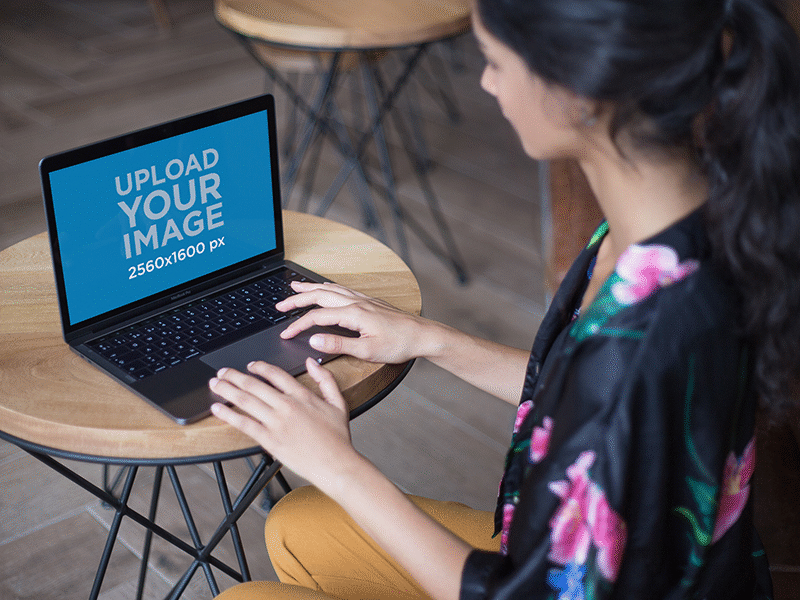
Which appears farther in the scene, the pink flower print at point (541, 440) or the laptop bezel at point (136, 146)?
the laptop bezel at point (136, 146)

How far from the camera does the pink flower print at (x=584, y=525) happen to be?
702 millimetres

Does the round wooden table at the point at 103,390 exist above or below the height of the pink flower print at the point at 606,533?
below

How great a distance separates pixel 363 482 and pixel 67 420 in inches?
12.5

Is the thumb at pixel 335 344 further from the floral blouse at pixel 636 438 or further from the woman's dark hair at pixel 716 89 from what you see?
the woman's dark hair at pixel 716 89

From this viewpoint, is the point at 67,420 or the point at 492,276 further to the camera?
the point at 492,276

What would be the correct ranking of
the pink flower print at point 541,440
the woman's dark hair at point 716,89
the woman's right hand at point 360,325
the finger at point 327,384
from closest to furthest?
the woman's dark hair at point 716,89
the pink flower print at point 541,440
the finger at point 327,384
the woman's right hand at point 360,325

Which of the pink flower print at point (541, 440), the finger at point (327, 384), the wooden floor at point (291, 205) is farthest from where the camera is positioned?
the wooden floor at point (291, 205)

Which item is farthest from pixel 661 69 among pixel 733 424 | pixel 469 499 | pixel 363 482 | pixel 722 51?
pixel 469 499

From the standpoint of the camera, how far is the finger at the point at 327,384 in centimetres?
88

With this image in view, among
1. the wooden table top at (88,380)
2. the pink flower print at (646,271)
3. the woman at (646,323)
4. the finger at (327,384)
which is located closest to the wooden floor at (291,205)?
the wooden table top at (88,380)

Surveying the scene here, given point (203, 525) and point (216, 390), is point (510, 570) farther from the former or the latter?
point (203, 525)

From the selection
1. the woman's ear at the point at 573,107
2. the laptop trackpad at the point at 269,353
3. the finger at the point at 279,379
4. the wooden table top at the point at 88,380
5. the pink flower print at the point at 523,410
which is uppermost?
the woman's ear at the point at 573,107

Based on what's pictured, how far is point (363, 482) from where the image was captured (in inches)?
31.6

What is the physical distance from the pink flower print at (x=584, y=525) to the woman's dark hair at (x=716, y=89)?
0.61 ft
